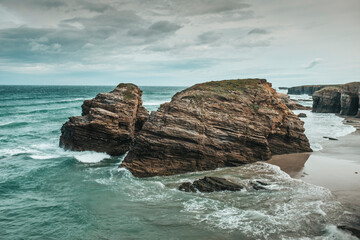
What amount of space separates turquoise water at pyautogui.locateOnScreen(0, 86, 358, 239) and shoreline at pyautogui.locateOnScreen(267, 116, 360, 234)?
89 cm

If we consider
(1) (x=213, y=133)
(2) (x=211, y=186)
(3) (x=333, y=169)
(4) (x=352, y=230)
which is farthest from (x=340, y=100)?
(4) (x=352, y=230)

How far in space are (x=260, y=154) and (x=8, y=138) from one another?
1287 inches

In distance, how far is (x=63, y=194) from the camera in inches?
682

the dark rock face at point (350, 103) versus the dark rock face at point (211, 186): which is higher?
the dark rock face at point (350, 103)

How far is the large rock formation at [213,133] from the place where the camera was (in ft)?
67.8

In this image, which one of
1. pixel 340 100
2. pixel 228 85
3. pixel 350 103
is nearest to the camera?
pixel 228 85

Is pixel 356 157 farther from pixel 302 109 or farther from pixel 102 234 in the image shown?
pixel 302 109

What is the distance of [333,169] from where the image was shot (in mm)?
20531

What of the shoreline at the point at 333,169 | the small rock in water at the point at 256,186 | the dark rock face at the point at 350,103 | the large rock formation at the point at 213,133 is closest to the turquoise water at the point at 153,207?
the small rock in water at the point at 256,186

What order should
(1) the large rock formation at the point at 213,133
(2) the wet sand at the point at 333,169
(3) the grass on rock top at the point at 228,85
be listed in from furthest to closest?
1. (3) the grass on rock top at the point at 228,85
2. (1) the large rock formation at the point at 213,133
3. (2) the wet sand at the point at 333,169

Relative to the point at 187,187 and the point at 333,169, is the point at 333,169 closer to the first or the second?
the point at 333,169

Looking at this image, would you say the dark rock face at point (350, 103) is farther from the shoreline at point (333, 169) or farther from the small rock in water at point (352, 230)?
→ the small rock in water at point (352, 230)

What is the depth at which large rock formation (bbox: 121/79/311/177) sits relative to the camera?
20656mm

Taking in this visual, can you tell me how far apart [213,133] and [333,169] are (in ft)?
32.2
